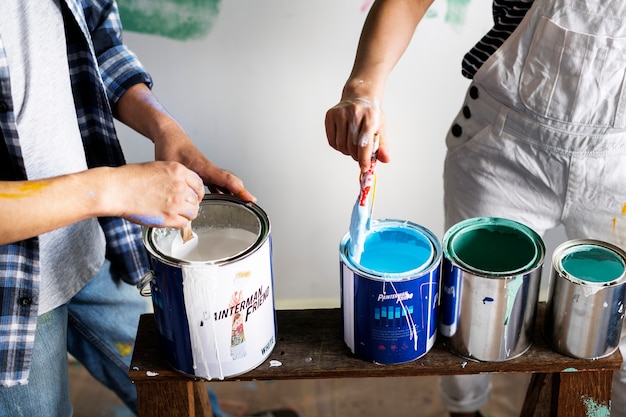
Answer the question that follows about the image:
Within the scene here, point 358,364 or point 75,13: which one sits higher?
point 75,13

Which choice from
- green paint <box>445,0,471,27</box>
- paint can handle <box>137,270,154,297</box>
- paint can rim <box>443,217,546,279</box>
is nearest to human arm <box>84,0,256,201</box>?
paint can handle <box>137,270,154,297</box>

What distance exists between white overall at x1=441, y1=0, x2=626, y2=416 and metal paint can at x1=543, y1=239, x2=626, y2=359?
0.21 metres

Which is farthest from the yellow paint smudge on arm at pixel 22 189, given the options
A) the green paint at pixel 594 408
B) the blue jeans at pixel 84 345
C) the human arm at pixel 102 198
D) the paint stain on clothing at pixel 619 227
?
the paint stain on clothing at pixel 619 227

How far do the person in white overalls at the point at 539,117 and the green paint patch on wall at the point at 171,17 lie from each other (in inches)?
18.6

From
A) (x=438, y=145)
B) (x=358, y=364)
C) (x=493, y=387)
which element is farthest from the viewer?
(x=493, y=387)

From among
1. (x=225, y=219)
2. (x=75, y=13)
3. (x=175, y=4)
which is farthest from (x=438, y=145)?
(x=75, y=13)

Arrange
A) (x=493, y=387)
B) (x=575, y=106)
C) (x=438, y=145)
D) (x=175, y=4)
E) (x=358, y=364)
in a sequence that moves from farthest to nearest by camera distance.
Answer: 1. (x=493, y=387)
2. (x=438, y=145)
3. (x=175, y=4)
4. (x=575, y=106)
5. (x=358, y=364)

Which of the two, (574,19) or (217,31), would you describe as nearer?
(574,19)

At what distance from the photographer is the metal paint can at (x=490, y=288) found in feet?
3.03

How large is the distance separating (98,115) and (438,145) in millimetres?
860

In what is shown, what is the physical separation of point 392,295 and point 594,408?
382mm

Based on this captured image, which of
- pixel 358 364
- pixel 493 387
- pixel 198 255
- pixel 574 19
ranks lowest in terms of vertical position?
pixel 493 387

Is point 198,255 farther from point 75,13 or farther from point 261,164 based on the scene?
point 261,164

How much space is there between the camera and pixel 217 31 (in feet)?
5.09
